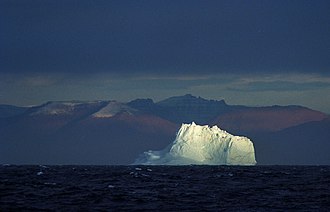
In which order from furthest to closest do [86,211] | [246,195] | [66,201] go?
[246,195], [66,201], [86,211]

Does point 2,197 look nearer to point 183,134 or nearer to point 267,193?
point 267,193

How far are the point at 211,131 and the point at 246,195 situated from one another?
87408 millimetres

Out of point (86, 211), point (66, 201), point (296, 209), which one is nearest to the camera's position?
point (86, 211)

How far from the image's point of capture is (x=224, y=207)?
4231 centimetres

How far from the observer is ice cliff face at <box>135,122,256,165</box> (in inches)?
5492

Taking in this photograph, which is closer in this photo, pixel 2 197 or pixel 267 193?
pixel 2 197

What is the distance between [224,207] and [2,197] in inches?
588

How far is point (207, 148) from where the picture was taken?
143 meters

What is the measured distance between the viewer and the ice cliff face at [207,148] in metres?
140

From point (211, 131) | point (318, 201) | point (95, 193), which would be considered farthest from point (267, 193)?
point (211, 131)

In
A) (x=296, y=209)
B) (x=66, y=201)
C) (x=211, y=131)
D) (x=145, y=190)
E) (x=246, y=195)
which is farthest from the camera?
(x=211, y=131)

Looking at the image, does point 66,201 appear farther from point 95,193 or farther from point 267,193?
point 267,193

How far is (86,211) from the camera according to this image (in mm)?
39000

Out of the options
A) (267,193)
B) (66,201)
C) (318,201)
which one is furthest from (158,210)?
(267,193)
